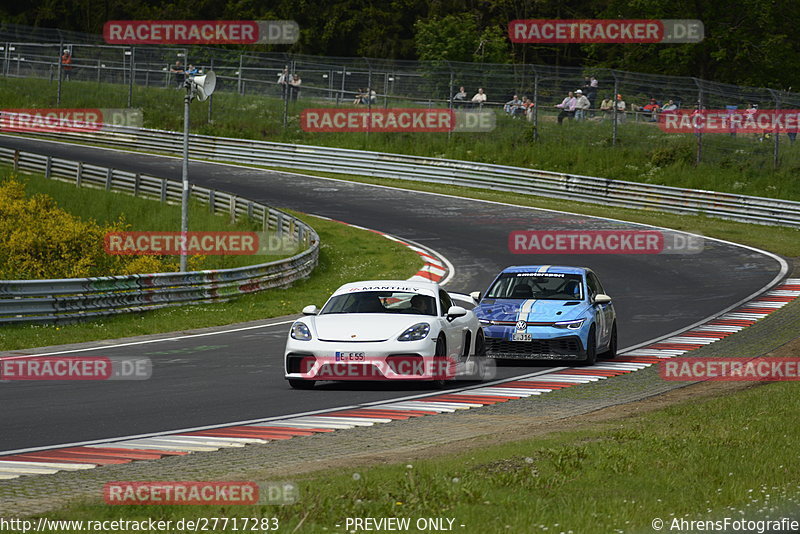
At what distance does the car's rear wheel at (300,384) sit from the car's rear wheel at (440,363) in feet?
5.02

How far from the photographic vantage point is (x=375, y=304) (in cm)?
1538

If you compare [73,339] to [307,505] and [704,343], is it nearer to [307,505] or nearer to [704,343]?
[704,343]

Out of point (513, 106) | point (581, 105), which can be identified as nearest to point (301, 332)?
point (581, 105)

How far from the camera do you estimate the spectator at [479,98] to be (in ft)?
158

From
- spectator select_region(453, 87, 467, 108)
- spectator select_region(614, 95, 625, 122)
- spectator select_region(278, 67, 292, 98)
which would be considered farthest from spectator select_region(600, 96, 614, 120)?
spectator select_region(278, 67, 292, 98)

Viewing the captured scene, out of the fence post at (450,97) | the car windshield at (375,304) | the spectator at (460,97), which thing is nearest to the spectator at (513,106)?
the spectator at (460,97)

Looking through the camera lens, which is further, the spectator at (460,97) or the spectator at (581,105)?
the spectator at (460,97)

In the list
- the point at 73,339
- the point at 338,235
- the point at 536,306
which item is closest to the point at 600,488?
the point at 536,306

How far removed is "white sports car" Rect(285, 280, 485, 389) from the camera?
14.1 metres

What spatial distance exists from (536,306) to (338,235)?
1914cm

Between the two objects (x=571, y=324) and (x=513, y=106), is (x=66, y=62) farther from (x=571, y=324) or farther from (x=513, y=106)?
(x=571, y=324)

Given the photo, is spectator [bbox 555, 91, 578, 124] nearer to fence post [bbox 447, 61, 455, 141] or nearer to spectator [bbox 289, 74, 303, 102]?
fence post [bbox 447, 61, 455, 141]

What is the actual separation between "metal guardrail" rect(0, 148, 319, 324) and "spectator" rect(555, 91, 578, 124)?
15965 millimetres

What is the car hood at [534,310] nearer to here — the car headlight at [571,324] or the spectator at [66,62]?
the car headlight at [571,324]
